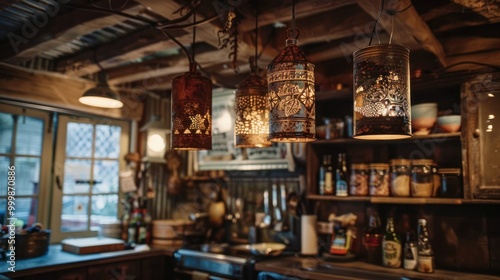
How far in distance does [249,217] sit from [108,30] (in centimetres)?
199

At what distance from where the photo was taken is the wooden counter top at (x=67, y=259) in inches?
103

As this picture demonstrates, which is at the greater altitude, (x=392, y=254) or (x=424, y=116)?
(x=424, y=116)

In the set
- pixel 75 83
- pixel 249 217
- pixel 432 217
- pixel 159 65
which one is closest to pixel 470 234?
pixel 432 217

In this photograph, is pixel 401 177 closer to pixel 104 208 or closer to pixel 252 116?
pixel 252 116

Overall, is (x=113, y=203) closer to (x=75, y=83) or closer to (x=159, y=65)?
(x=75, y=83)

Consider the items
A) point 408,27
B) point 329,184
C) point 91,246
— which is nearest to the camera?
point 408,27

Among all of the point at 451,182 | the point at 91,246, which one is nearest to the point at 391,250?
the point at 451,182

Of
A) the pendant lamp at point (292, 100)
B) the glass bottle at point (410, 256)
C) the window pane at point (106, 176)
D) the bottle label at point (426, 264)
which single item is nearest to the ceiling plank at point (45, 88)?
the window pane at point (106, 176)

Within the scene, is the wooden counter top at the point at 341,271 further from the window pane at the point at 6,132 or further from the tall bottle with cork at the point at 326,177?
the window pane at the point at 6,132

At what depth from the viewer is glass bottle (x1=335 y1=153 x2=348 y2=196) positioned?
291 centimetres

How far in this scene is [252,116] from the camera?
1712mm

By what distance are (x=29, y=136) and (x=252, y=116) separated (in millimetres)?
2520

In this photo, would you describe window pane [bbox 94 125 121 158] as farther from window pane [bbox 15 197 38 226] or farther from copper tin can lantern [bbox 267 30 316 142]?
copper tin can lantern [bbox 267 30 316 142]

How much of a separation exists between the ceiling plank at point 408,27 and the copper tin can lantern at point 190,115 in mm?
913
